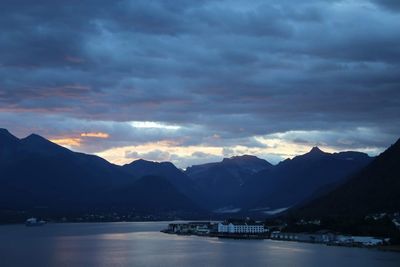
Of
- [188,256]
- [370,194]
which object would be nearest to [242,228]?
[370,194]

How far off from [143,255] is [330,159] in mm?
151613

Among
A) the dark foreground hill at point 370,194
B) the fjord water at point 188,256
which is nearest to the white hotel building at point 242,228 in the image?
the dark foreground hill at point 370,194

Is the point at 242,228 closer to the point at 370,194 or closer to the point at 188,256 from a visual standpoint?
the point at 370,194

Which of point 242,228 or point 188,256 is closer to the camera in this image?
point 188,256

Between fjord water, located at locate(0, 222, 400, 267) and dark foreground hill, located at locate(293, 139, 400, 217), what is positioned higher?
dark foreground hill, located at locate(293, 139, 400, 217)

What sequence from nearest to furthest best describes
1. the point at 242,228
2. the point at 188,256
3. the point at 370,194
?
the point at 188,256
the point at 242,228
the point at 370,194

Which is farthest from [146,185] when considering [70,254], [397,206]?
[70,254]

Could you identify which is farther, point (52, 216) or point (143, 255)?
point (52, 216)

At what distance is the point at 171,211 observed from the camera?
175125 millimetres

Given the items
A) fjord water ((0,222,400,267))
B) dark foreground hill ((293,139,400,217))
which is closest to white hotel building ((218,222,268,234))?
dark foreground hill ((293,139,400,217))

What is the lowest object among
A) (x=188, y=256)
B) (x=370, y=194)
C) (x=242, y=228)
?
(x=188, y=256)

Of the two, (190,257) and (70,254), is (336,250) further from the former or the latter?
(70,254)

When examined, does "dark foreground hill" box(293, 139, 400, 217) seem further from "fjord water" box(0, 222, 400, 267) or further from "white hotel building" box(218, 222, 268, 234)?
"fjord water" box(0, 222, 400, 267)

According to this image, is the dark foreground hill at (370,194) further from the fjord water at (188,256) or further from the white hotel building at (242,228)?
the fjord water at (188,256)
